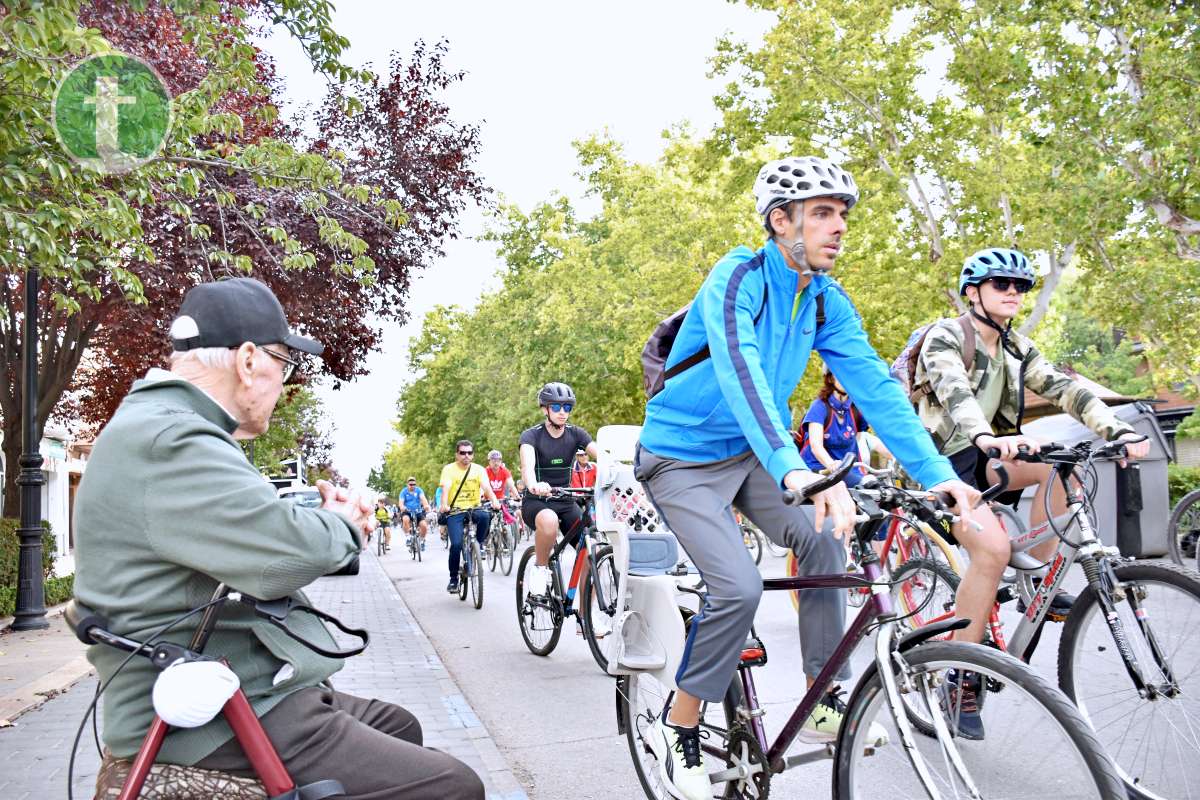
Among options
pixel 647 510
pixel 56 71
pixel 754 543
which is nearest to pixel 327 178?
pixel 56 71

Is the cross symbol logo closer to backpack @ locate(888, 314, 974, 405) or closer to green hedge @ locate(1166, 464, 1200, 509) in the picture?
backpack @ locate(888, 314, 974, 405)

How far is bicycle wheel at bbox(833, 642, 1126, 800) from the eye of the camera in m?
2.50

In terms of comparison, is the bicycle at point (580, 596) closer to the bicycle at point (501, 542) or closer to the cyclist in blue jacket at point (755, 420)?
the cyclist in blue jacket at point (755, 420)

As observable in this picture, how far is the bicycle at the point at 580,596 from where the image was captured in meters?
6.83

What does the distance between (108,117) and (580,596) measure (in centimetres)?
403

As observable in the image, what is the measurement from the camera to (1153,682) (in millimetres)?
3699

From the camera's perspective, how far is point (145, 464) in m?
2.06

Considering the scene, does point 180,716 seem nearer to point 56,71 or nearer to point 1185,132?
point 56,71

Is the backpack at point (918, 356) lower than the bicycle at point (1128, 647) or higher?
higher

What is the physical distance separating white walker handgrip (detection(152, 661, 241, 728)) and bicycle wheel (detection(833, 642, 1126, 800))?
1.63m

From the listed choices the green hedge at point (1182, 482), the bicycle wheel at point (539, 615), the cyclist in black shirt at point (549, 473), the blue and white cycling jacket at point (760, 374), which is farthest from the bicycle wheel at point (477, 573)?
the green hedge at point (1182, 482)

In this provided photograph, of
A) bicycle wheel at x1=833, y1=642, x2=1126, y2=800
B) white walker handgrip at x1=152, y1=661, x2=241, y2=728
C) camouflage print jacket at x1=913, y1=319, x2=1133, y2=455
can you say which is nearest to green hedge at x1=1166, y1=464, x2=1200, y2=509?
camouflage print jacket at x1=913, y1=319, x2=1133, y2=455

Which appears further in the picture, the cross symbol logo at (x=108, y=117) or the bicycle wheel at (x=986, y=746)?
the cross symbol logo at (x=108, y=117)

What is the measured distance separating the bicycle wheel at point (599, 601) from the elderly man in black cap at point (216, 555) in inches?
173
